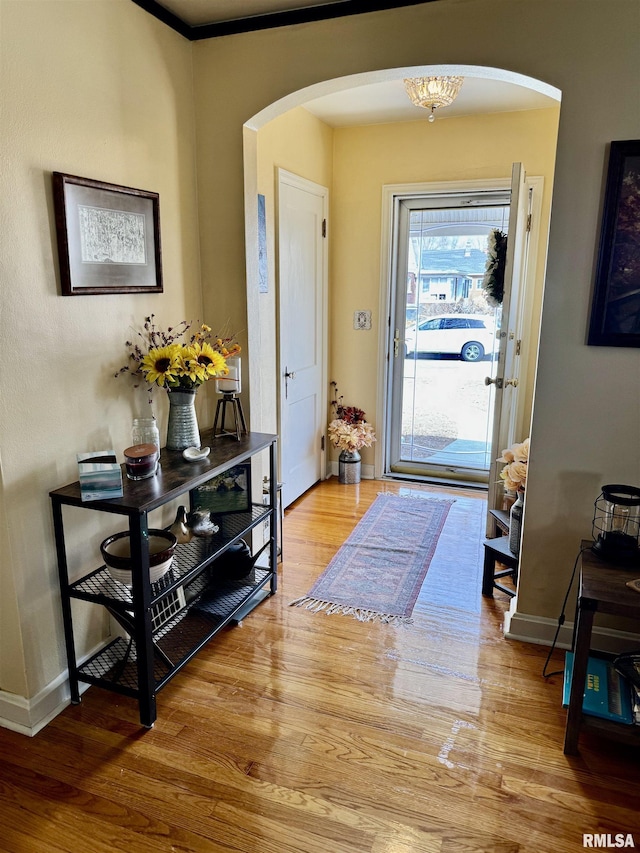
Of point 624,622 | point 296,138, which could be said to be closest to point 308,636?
point 624,622

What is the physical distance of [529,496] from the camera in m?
2.39

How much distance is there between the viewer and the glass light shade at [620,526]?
207 cm

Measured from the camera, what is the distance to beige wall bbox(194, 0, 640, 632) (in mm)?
2029

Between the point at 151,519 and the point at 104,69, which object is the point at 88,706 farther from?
the point at 104,69

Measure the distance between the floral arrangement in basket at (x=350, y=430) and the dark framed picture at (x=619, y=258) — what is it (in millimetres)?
2432

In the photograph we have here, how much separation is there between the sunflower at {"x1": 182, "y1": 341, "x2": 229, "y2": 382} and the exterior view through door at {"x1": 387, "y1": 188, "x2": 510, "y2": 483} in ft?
7.87

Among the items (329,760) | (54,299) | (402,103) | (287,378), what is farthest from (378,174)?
(329,760)

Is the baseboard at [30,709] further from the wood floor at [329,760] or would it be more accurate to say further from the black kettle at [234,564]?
the black kettle at [234,564]

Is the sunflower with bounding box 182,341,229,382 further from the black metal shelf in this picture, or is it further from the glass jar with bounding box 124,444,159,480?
the black metal shelf

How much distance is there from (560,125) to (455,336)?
239cm

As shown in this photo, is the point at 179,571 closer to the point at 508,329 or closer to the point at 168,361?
the point at 168,361

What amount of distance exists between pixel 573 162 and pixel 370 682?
2.09 m

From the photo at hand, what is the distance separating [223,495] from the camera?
8.96 feet

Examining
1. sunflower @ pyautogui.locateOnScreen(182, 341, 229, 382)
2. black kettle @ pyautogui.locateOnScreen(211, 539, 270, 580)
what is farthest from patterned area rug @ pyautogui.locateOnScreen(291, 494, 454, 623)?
sunflower @ pyautogui.locateOnScreen(182, 341, 229, 382)
